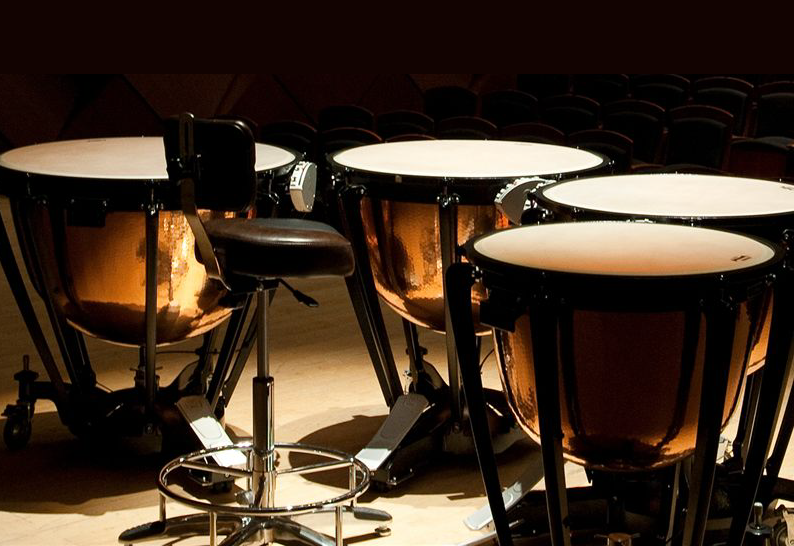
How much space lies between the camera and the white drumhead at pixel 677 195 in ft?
6.01

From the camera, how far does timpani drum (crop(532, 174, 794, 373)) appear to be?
1.75 meters

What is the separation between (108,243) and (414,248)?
0.71 metres

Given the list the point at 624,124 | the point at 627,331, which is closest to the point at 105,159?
the point at 627,331

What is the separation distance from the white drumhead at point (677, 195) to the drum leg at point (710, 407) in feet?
1.28

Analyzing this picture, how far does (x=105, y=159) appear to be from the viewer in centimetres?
250

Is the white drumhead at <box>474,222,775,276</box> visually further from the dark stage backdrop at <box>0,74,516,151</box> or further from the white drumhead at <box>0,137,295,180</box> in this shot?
the dark stage backdrop at <box>0,74,516,151</box>

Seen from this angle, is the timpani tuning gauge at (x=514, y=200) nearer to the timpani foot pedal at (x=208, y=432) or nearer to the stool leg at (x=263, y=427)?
the stool leg at (x=263, y=427)

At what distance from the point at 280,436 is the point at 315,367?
0.58 meters

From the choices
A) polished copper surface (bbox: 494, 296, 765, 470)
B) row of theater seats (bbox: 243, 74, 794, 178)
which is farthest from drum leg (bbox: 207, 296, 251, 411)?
row of theater seats (bbox: 243, 74, 794, 178)

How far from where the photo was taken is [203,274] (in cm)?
241

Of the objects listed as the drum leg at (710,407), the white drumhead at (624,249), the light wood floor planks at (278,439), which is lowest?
the light wood floor planks at (278,439)

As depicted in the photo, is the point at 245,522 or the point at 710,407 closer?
the point at 710,407

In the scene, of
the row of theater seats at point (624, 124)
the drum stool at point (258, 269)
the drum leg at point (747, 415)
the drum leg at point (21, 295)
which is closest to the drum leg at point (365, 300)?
the drum stool at point (258, 269)

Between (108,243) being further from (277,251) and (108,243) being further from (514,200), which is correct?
(514,200)
